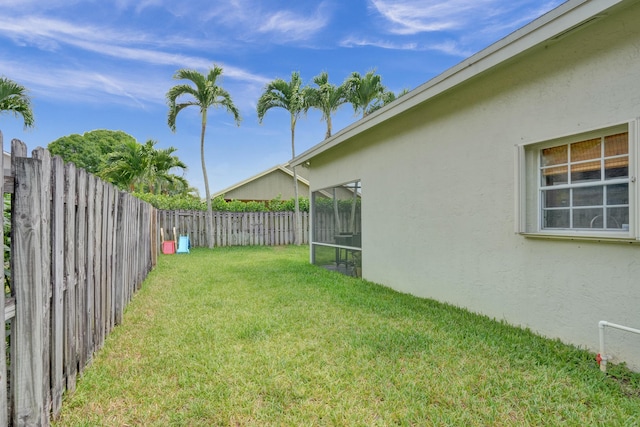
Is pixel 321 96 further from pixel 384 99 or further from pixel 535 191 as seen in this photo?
pixel 535 191

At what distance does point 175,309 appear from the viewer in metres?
4.75

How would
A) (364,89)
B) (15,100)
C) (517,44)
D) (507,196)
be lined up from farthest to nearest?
(364,89)
(15,100)
(507,196)
(517,44)

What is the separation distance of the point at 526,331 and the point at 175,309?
4.39 meters

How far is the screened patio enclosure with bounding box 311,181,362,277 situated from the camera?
7.41 m

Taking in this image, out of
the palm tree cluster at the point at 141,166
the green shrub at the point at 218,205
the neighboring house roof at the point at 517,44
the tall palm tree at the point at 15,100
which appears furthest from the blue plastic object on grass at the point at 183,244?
the neighboring house roof at the point at 517,44

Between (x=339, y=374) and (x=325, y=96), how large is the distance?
15.1m

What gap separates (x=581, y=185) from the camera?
10.7 ft

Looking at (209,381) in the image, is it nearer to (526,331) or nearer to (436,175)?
(526,331)

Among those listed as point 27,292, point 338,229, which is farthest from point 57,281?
point 338,229

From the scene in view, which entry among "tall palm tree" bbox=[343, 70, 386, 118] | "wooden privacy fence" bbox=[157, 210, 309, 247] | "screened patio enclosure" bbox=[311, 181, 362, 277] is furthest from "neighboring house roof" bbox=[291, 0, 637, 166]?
Answer: "tall palm tree" bbox=[343, 70, 386, 118]

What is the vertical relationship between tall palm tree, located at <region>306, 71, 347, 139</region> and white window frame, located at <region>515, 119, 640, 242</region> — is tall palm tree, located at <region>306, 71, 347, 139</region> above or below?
above

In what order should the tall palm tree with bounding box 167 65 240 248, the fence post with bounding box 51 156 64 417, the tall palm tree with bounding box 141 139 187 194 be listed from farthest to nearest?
the tall palm tree with bounding box 141 139 187 194 → the tall palm tree with bounding box 167 65 240 248 → the fence post with bounding box 51 156 64 417

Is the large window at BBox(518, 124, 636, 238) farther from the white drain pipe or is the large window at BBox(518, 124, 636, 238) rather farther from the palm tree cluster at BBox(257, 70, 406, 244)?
the palm tree cluster at BBox(257, 70, 406, 244)

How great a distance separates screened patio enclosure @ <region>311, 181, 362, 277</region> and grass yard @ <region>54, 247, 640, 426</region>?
115 inches
